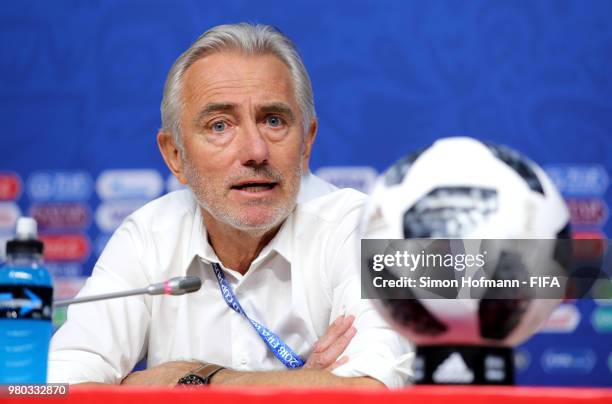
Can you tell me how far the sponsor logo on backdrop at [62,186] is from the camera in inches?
105

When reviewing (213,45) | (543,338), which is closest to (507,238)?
(213,45)

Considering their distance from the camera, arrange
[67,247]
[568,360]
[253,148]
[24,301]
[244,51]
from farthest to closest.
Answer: [67,247] → [568,360] → [244,51] → [253,148] → [24,301]

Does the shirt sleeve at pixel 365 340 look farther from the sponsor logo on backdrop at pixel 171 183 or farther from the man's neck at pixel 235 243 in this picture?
the sponsor logo on backdrop at pixel 171 183

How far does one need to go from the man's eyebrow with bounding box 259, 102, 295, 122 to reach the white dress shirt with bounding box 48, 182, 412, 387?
180 mm

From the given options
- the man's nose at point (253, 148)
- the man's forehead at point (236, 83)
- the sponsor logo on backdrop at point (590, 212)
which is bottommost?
the man's nose at point (253, 148)

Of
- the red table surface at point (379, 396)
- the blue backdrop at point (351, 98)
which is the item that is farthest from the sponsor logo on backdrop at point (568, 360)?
the red table surface at point (379, 396)

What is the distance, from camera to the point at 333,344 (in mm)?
1373

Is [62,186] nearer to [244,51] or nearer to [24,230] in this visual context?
[244,51]

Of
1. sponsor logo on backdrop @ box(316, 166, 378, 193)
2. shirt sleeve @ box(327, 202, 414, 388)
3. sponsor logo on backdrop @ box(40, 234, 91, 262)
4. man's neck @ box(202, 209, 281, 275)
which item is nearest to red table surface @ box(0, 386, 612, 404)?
shirt sleeve @ box(327, 202, 414, 388)

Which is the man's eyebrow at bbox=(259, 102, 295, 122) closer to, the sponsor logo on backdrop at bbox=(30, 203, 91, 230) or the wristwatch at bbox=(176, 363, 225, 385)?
the wristwatch at bbox=(176, 363, 225, 385)

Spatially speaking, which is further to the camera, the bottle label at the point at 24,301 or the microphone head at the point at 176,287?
the microphone head at the point at 176,287

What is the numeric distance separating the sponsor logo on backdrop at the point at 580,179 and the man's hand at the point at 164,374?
1.43 m

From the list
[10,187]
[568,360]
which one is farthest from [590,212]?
[10,187]

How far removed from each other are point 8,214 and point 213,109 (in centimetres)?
142
